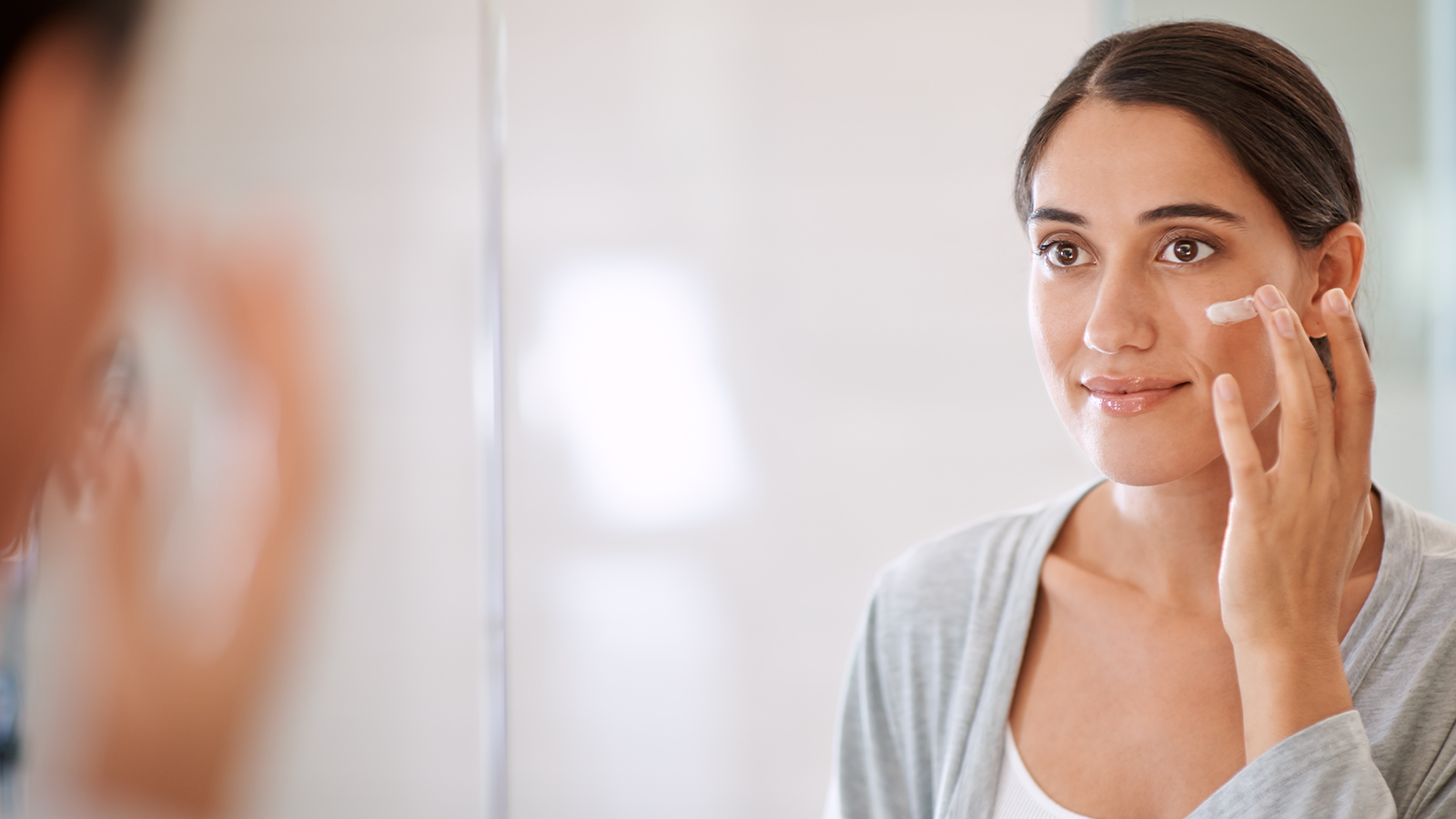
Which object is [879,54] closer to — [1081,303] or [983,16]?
[983,16]

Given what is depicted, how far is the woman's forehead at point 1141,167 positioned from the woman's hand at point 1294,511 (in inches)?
3.1

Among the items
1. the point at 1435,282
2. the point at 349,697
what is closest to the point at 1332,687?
the point at 1435,282

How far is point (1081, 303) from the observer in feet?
2.50

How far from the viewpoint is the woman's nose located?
2.36 feet

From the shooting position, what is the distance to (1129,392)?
0.74m

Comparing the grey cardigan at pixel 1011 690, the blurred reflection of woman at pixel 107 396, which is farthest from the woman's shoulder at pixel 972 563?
the blurred reflection of woman at pixel 107 396

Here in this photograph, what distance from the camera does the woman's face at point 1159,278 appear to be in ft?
2.33

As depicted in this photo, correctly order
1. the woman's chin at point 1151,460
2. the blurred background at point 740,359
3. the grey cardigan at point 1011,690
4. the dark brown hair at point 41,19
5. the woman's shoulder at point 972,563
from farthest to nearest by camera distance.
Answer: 1. the blurred background at point 740,359
2. the dark brown hair at point 41,19
3. the woman's shoulder at point 972,563
4. the woman's chin at point 1151,460
5. the grey cardigan at point 1011,690

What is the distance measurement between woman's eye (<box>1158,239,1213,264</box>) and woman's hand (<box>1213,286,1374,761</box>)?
0.17ft

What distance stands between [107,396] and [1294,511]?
1183mm

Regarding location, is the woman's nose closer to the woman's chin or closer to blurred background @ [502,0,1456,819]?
the woman's chin

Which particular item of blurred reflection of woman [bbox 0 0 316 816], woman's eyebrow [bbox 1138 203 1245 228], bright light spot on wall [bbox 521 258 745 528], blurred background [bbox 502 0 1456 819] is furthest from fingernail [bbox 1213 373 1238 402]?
blurred reflection of woman [bbox 0 0 316 816]

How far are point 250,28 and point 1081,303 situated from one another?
1.06m

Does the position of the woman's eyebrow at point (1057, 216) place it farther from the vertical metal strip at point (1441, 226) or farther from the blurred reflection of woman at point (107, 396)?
the blurred reflection of woman at point (107, 396)
